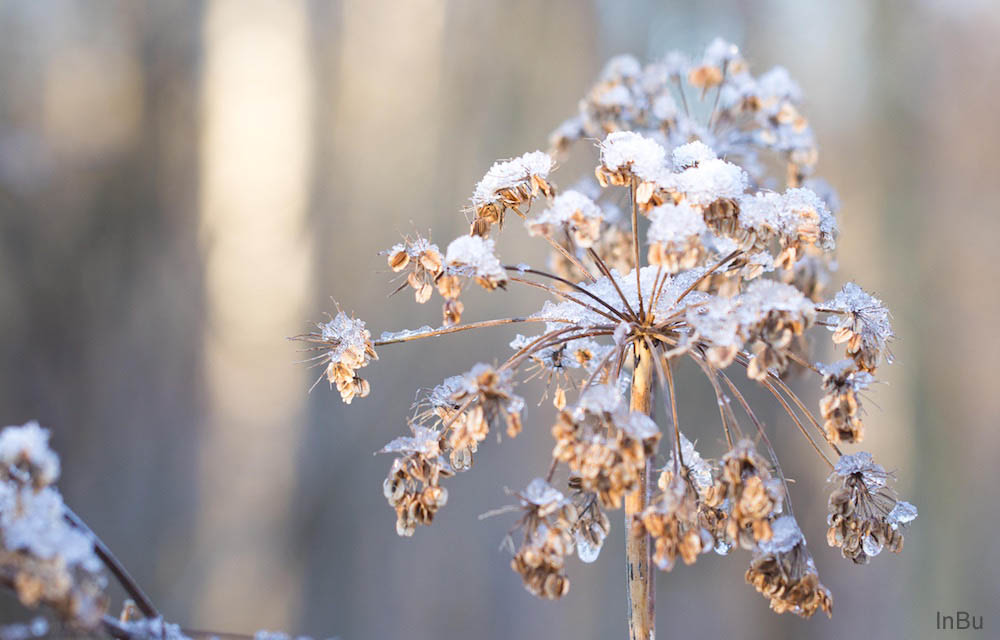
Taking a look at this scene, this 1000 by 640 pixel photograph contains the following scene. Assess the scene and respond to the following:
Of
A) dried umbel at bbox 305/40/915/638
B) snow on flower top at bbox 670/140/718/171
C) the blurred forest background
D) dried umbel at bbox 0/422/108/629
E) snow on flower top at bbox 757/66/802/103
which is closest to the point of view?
dried umbel at bbox 0/422/108/629

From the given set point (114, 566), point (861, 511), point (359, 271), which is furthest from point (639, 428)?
point (359, 271)

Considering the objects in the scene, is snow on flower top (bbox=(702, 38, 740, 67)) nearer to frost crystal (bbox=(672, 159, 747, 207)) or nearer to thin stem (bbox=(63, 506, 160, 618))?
frost crystal (bbox=(672, 159, 747, 207))

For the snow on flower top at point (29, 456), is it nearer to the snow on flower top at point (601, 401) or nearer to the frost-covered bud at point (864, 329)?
the snow on flower top at point (601, 401)

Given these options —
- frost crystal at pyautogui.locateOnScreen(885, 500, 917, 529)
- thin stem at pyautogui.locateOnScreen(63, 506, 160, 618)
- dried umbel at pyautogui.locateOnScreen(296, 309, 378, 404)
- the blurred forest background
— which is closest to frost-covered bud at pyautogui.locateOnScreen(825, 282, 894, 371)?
frost crystal at pyautogui.locateOnScreen(885, 500, 917, 529)

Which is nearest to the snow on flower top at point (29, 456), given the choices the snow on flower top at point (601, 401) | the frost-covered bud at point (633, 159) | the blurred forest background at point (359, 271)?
the snow on flower top at point (601, 401)

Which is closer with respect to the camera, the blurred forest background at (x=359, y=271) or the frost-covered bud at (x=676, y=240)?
the frost-covered bud at (x=676, y=240)
